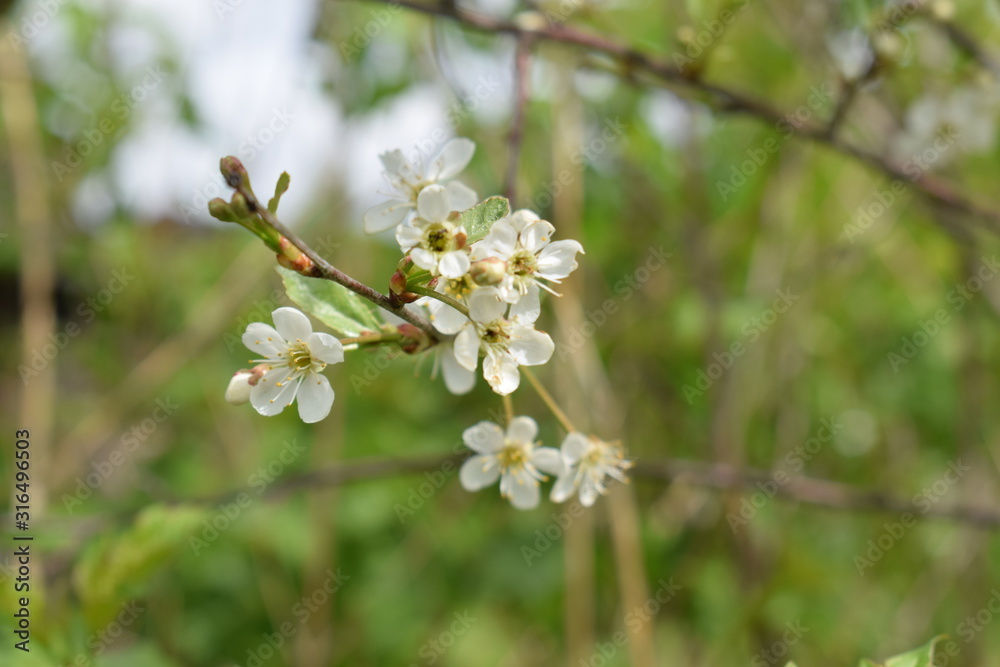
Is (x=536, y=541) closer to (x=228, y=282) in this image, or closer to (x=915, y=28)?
(x=228, y=282)

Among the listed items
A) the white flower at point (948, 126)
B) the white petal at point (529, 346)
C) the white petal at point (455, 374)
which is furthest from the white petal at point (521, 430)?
the white flower at point (948, 126)

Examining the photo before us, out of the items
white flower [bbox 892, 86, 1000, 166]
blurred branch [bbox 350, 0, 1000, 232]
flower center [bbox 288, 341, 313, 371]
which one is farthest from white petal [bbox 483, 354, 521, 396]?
white flower [bbox 892, 86, 1000, 166]

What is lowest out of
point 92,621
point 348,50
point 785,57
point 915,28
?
point 92,621

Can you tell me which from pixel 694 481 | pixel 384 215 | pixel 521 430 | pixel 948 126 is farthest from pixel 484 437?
pixel 948 126

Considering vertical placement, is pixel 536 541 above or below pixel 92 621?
below

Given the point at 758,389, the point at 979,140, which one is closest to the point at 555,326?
the point at 758,389

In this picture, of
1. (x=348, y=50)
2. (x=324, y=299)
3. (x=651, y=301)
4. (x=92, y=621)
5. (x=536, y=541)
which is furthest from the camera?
(x=651, y=301)

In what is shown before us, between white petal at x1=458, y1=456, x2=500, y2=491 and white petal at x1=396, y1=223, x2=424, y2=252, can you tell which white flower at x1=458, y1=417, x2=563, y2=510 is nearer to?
white petal at x1=458, y1=456, x2=500, y2=491

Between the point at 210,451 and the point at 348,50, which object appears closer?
the point at 348,50
